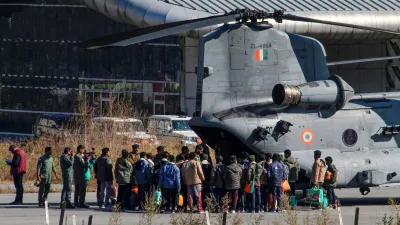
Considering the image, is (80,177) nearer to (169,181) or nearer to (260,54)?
(169,181)

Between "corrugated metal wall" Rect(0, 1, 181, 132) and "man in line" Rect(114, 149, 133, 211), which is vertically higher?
"corrugated metal wall" Rect(0, 1, 181, 132)

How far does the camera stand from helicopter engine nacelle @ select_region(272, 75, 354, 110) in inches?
960

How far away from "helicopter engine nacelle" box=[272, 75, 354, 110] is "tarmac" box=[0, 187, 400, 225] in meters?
2.58

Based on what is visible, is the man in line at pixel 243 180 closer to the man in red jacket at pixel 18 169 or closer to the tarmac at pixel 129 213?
the tarmac at pixel 129 213

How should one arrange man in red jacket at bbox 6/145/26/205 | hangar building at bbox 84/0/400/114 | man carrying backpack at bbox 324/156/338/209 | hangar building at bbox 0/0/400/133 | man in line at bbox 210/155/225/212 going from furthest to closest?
hangar building at bbox 0/0/400/133, hangar building at bbox 84/0/400/114, man in red jacket at bbox 6/145/26/205, man carrying backpack at bbox 324/156/338/209, man in line at bbox 210/155/225/212

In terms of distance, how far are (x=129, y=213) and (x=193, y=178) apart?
5.61ft

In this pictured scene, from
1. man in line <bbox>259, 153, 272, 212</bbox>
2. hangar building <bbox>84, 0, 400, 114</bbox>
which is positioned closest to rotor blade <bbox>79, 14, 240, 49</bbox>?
man in line <bbox>259, 153, 272, 212</bbox>

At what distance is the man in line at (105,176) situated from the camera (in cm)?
2477

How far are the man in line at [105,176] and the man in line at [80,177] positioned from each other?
0.36 meters

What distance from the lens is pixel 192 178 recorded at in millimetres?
23609

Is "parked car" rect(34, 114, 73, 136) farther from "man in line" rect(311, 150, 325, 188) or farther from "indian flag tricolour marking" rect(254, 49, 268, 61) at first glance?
"man in line" rect(311, 150, 325, 188)

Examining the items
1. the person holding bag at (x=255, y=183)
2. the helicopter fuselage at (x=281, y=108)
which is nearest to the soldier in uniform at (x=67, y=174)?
the helicopter fuselage at (x=281, y=108)

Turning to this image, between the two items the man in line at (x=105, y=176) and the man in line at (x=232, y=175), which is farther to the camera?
the man in line at (x=105, y=176)

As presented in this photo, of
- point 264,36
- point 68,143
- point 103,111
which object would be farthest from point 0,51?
point 264,36
